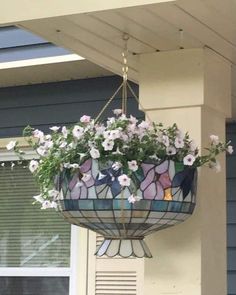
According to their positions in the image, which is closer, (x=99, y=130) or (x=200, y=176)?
(x=99, y=130)

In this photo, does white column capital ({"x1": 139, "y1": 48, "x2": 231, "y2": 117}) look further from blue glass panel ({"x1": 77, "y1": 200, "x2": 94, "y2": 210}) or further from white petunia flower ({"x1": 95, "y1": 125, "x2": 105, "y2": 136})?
blue glass panel ({"x1": 77, "y1": 200, "x2": 94, "y2": 210})

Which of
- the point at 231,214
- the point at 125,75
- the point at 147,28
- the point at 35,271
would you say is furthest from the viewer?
the point at 35,271

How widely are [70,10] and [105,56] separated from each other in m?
0.45

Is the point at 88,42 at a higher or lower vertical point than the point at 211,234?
higher

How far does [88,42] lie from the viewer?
9.05 feet

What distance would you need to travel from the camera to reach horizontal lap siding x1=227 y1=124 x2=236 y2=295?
361 centimetres

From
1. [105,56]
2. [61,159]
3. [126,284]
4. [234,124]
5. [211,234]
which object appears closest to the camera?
[61,159]

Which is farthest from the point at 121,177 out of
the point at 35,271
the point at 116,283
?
the point at 35,271

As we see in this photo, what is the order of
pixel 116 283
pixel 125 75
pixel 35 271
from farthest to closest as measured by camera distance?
pixel 35 271
pixel 116 283
pixel 125 75

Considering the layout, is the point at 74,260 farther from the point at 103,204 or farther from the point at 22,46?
the point at 103,204

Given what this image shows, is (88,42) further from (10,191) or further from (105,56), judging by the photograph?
(10,191)

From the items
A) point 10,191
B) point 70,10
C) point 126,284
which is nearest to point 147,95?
point 70,10

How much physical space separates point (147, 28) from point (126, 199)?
61cm

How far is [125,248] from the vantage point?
8.16 feet
